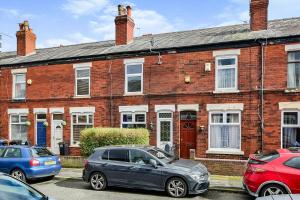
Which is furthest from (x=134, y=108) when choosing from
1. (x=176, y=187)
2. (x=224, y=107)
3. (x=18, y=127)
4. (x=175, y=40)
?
(x=18, y=127)

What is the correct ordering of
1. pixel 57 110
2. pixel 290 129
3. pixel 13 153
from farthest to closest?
pixel 57 110
pixel 290 129
pixel 13 153

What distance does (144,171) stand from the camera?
1088 cm

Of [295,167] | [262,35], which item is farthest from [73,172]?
[262,35]

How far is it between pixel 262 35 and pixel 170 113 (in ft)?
19.3

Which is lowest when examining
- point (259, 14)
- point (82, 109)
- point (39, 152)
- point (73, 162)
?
point (73, 162)

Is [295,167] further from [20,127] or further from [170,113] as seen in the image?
[20,127]

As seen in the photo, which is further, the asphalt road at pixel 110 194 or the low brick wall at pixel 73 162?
the low brick wall at pixel 73 162

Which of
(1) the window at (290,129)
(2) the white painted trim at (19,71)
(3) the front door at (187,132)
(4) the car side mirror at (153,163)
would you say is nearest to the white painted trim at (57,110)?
(2) the white painted trim at (19,71)

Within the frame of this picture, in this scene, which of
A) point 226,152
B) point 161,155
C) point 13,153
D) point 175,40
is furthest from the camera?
point 175,40

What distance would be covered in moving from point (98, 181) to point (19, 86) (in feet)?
44.0

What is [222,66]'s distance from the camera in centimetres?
1673

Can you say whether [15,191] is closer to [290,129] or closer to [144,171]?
[144,171]

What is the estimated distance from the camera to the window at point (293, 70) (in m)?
15.4

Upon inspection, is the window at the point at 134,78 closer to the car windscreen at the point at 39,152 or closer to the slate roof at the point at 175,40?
the slate roof at the point at 175,40
